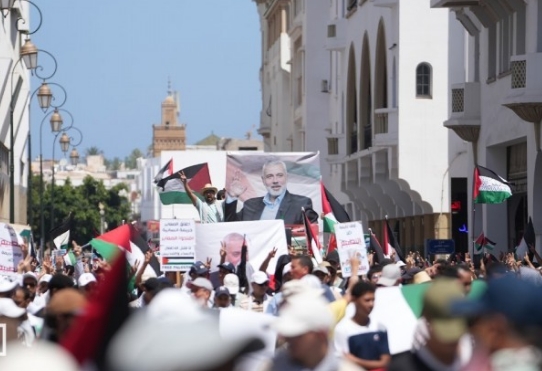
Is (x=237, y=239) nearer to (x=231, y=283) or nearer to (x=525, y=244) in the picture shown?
(x=525, y=244)

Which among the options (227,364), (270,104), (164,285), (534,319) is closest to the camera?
(227,364)

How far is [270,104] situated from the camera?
90625 mm

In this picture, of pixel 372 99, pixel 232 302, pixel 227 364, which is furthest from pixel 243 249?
pixel 372 99

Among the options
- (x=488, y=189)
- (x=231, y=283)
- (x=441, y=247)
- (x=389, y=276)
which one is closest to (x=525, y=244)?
(x=488, y=189)

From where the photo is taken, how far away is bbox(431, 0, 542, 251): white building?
32.0 metres

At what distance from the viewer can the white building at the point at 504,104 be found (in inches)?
1260

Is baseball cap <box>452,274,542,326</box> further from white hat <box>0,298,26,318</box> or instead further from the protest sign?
the protest sign

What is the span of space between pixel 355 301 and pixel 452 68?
38.0 meters

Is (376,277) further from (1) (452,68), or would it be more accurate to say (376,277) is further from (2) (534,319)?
(1) (452,68)

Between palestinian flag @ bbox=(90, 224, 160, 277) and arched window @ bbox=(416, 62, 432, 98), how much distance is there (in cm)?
2698

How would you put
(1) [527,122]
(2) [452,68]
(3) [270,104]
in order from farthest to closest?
(3) [270,104], (2) [452,68], (1) [527,122]

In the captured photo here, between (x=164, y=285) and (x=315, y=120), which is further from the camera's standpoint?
(x=315, y=120)

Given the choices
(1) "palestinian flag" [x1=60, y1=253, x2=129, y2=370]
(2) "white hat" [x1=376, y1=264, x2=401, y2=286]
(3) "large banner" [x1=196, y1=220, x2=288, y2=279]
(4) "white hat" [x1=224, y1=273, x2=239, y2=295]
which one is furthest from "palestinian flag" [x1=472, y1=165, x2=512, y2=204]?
(1) "palestinian flag" [x1=60, y1=253, x2=129, y2=370]

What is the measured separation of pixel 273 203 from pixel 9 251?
895 centimetres
